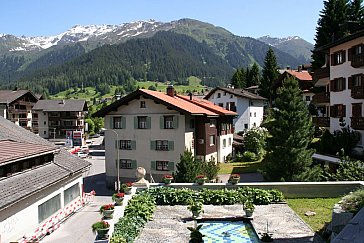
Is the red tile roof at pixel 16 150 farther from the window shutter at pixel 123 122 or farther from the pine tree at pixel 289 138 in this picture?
the pine tree at pixel 289 138

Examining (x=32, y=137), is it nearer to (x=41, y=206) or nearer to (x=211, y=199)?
(x=41, y=206)

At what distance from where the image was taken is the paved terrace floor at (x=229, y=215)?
1442 cm

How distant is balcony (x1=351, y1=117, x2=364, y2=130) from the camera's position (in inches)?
1152

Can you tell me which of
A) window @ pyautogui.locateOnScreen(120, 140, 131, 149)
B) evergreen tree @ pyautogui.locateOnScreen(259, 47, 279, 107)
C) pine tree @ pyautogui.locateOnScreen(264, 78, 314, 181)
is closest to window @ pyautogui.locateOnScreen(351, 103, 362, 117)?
pine tree @ pyautogui.locateOnScreen(264, 78, 314, 181)

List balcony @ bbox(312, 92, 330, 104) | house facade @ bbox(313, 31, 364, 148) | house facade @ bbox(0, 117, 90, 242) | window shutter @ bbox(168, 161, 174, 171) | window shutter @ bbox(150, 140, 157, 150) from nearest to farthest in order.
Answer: house facade @ bbox(0, 117, 90, 242)
house facade @ bbox(313, 31, 364, 148)
balcony @ bbox(312, 92, 330, 104)
window shutter @ bbox(168, 161, 174, 171)
window shutter @ bbox(150, 140, 157, 150)

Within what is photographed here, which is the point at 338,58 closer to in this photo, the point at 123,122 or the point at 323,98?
the point at 323,98

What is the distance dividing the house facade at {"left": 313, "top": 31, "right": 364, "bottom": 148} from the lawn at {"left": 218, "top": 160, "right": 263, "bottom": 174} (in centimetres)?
909

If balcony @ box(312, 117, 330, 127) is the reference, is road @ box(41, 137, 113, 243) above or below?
below

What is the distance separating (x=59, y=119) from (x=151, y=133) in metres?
64.0

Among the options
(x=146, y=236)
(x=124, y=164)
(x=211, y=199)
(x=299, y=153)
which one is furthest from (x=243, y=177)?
(x=146, y=236)

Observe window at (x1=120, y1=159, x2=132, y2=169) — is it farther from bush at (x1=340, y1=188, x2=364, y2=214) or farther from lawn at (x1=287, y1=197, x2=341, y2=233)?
bush at (x1=340, y1=188, x2=364, y2=214)

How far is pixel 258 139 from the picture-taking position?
52188mm

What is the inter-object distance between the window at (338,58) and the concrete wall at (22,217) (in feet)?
86.2

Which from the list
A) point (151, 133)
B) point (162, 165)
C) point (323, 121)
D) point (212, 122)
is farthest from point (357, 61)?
point (162, 165)
